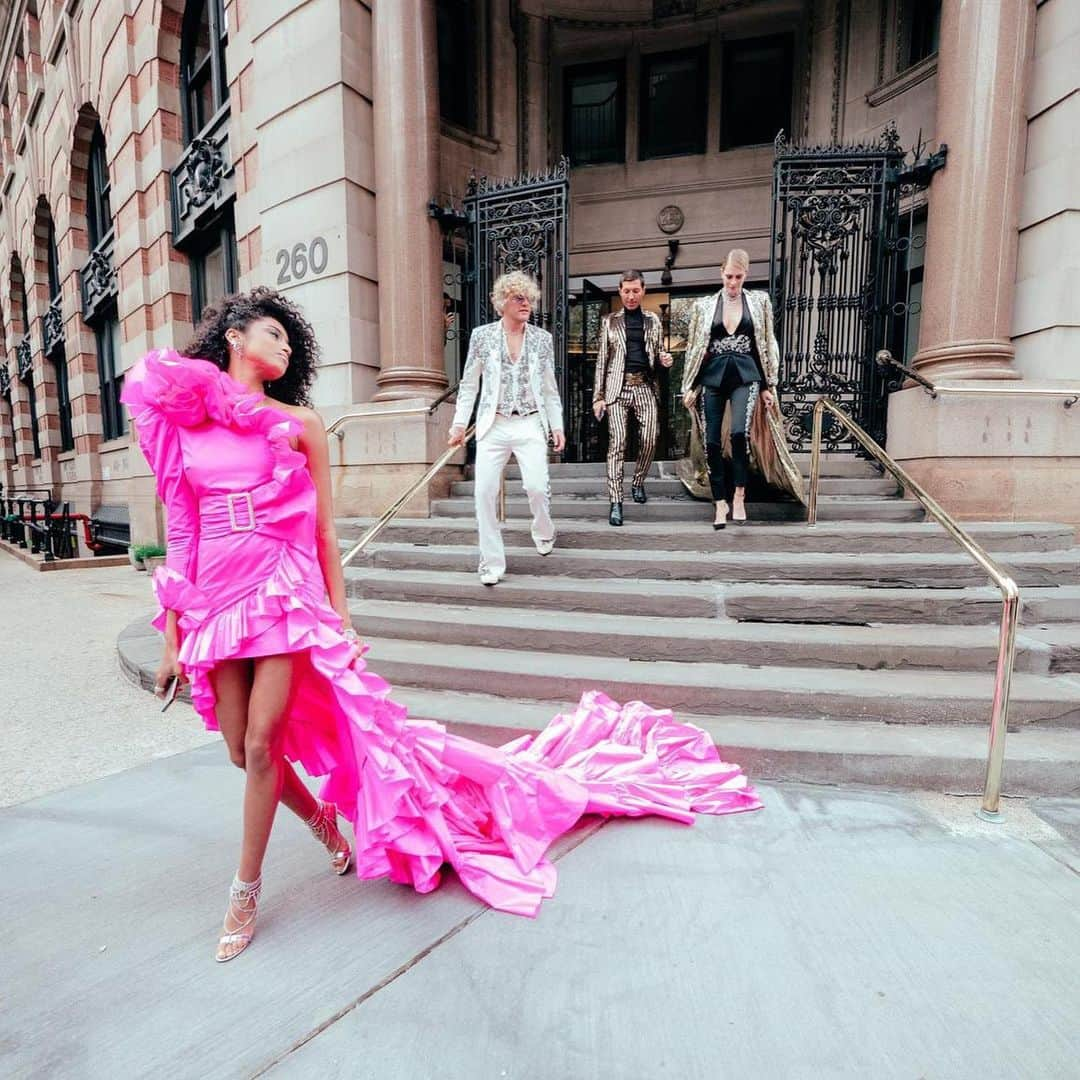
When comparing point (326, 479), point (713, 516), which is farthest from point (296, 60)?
point (326, 479)

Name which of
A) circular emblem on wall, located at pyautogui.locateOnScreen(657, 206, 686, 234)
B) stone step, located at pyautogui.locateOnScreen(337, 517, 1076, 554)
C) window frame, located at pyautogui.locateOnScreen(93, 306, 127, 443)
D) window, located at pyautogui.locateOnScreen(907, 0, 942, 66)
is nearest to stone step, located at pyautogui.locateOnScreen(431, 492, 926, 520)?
stone step, located at pyautogui.locateOnScreen(337, 517, 1076, 554)

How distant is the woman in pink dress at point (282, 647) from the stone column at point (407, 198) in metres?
5.36

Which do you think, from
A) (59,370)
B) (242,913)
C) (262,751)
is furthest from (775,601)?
(59,370)

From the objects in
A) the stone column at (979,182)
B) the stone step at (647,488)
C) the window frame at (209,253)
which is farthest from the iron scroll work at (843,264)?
the window frame at (209,253)

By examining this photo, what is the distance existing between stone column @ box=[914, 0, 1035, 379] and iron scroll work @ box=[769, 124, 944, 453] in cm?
75

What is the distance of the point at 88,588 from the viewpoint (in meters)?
9.16

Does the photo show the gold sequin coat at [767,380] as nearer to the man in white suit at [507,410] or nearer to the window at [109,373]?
the man in white suit at [507,410]

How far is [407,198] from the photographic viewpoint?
7.28 metres

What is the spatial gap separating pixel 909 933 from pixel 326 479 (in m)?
2.38

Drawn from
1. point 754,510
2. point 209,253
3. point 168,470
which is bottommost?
point 754,510

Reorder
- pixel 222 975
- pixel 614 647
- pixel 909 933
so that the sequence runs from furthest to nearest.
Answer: pixel 614 647
pixel 909 933
pixel 222 975

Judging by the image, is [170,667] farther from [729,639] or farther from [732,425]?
[732,425]

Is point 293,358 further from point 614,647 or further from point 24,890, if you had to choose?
point 614,647

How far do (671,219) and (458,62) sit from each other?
4207mm
